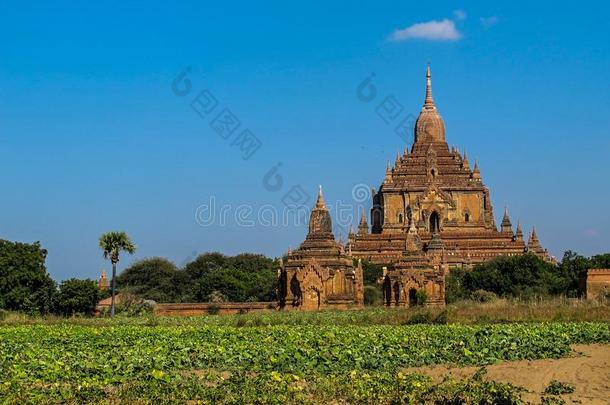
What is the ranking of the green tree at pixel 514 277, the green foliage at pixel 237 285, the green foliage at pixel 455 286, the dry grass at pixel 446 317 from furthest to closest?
the green foliage at pixel 237 285, the green tree at pixel 514 277, the green foliage at pixel 455 286, the dry grass at pixel 446 317

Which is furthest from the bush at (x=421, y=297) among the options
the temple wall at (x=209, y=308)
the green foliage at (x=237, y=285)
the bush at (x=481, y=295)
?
the green foliage at (x=237, y=285)

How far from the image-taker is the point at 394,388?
14742mm

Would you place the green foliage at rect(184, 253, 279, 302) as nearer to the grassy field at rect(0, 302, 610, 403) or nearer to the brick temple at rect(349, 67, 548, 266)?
the brick temple at rect(349, 67, 548, 266)

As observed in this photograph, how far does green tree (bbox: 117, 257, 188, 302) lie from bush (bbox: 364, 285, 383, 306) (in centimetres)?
2283

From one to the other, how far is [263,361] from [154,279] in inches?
2309

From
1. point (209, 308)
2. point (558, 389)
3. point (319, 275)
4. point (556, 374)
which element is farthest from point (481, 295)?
point (558, 389)

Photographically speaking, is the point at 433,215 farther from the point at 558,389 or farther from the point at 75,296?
the point at 558,389

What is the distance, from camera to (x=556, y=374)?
1705 centimetres

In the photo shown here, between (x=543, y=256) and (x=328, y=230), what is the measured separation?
24.3 meters

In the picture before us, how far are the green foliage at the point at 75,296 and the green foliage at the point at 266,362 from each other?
18.8 metres

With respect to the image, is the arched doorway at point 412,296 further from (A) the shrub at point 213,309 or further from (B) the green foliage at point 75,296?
(B) the green foliage at point 75,296

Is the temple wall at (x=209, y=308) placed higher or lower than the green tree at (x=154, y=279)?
lower

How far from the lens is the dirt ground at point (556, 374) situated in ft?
48.7

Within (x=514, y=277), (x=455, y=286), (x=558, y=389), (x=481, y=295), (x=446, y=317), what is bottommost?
(x=558, y=389)
